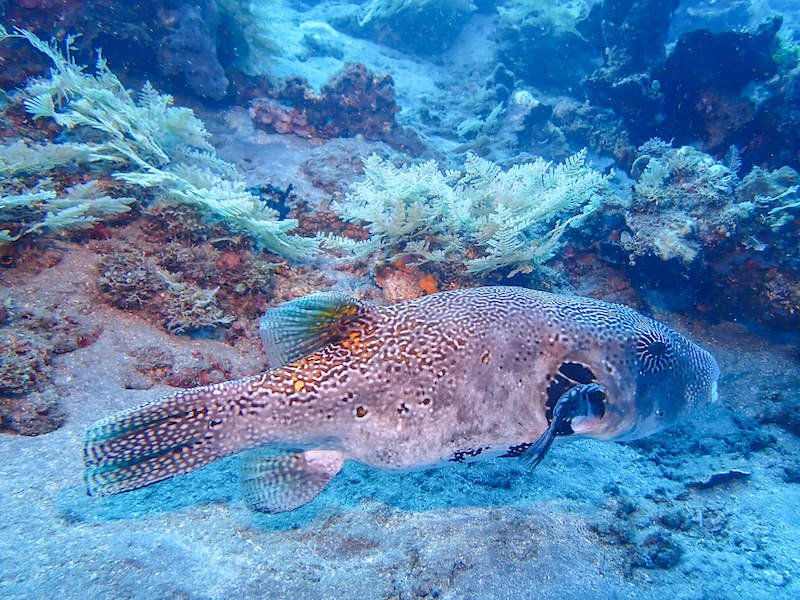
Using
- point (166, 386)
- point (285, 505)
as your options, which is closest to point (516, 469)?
point (285, 505)

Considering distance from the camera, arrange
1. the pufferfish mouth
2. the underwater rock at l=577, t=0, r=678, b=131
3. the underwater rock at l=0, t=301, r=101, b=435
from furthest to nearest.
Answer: the underwater rock at l=577, t=0, r=678, b=131 → the underwater rock at l=0, t=301, r=101, b=435 → the pufferfish mouth

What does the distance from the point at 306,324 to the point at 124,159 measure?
4315mm

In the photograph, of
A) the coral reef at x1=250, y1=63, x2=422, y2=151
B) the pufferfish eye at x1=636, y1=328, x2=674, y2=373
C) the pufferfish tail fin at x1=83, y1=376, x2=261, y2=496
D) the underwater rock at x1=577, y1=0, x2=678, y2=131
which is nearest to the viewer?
the pufferfish tail fin at x1=83, y1=376, x2=261, y2=496

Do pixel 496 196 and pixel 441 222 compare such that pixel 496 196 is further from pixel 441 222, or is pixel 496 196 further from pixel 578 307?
pixel 578 307

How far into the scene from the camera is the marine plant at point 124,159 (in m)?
4.95

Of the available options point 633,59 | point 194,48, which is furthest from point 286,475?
point 633,59

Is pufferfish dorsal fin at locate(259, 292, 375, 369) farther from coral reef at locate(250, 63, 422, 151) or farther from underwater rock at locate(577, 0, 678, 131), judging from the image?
underwater rock at locate(577, 0, 678, 131)

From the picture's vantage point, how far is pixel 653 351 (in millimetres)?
3355

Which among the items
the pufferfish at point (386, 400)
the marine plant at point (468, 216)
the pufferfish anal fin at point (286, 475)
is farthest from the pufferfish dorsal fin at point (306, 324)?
the marine plant at point (468, 216)

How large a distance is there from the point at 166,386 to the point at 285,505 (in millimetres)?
2278

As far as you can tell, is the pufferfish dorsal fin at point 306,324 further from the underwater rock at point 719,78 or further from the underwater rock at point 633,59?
the underwater rock at point 633,59

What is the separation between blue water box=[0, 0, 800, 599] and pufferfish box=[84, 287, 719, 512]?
0.36 meters

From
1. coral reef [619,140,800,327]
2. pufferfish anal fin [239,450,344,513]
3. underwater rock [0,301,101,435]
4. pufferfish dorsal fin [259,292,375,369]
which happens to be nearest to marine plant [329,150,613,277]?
coral reef [619,140,800,327]

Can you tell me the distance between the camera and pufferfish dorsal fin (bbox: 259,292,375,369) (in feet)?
10.4
